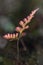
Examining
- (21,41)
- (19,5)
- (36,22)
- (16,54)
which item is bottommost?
(16,54)

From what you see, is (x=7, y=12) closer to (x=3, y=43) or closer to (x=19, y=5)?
(x=19, y=5)

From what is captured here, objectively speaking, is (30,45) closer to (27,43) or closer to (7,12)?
(27,43)

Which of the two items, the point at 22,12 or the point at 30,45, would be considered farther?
the point at 22,12

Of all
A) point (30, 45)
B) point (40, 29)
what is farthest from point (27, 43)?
point (40, 29)

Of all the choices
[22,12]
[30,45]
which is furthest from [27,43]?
[22,12]

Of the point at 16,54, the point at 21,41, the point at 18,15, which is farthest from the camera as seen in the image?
the point at 18,15

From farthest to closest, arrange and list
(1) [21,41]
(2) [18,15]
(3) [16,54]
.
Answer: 1. (2) [18,15]
2. (1) [21,41]
3. (3) [16,54]

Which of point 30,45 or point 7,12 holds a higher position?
point 7,12
